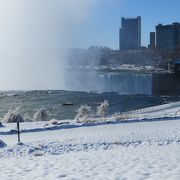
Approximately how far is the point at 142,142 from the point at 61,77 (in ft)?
492

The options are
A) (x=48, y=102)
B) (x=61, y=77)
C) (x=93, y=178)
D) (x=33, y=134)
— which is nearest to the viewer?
(x=93, y=178)

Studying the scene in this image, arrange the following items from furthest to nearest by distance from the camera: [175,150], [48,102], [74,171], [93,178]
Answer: [48,102] < [175,150] < [74,171] < [93,178]

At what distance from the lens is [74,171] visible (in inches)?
458

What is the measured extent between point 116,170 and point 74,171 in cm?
115

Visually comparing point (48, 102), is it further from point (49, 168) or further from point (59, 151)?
point (49, 168)

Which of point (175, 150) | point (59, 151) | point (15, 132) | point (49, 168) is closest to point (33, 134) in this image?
point (15, 132)

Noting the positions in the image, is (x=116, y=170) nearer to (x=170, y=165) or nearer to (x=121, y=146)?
(x=170, y=165)

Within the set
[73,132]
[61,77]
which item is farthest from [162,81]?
[73,132]

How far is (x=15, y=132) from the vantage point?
25.4 m

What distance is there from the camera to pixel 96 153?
16469 millimetres

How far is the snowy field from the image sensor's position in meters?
11.3

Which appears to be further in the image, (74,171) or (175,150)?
(175,150)

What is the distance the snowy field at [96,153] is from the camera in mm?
11297

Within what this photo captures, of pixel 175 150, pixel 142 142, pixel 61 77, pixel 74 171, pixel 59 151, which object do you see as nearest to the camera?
pixel 74 171
